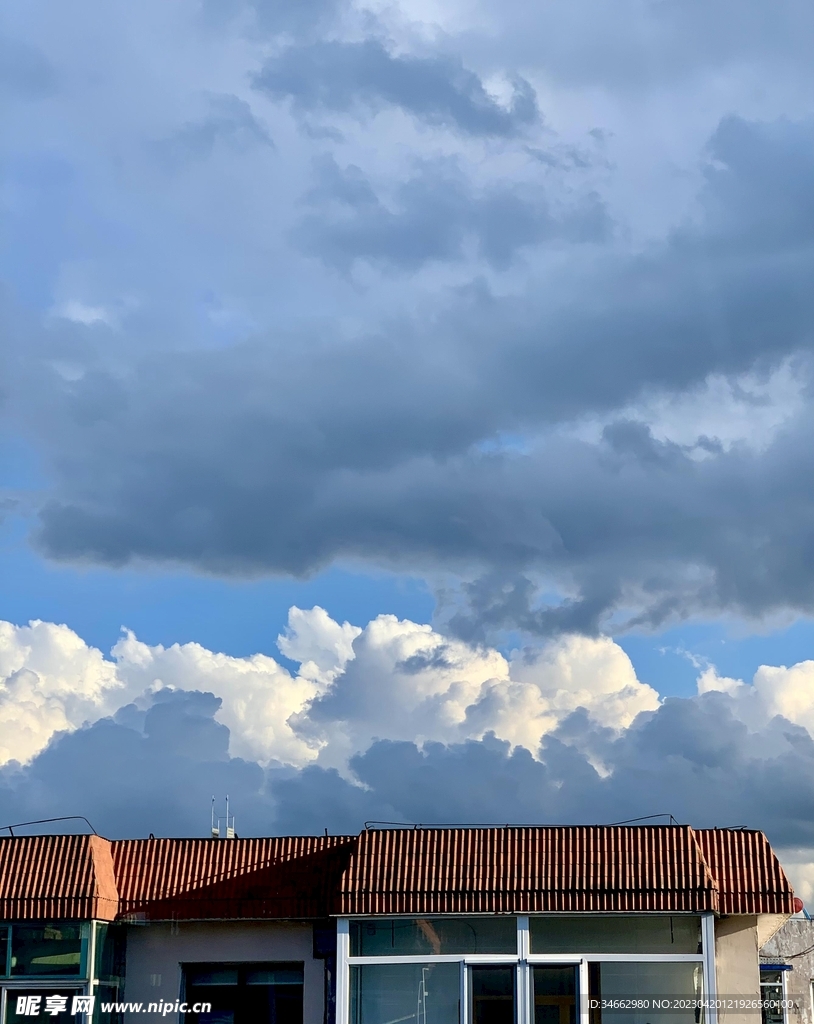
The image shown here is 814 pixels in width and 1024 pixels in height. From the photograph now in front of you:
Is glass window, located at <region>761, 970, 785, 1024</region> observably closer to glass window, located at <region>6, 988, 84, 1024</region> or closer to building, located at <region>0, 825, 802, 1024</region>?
building, located at <region>0, 825, 802, 1024</region>

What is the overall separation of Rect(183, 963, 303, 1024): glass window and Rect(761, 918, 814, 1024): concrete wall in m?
23.9

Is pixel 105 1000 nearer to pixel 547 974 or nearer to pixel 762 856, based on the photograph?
pixel 547 974

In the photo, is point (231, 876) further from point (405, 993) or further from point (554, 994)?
point (554, 994)

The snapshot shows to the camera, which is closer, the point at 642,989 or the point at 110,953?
the point at 642,989

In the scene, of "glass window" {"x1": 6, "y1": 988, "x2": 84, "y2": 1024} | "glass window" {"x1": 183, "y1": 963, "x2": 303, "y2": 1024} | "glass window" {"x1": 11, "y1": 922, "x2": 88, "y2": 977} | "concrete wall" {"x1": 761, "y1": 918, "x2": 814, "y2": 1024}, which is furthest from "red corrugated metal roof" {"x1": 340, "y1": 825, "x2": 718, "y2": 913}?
"concrete wall" {"x1": 761, "y1": 918, "x2": 814, "y2": 1024}

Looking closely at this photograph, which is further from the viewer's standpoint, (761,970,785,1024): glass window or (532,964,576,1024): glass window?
(761,970,785,1024): glass window

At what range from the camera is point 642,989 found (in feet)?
108

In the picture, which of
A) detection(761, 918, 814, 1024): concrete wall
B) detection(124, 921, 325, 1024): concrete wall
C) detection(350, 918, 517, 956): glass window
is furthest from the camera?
detection(761, 918, 814, 1024): concrete wall

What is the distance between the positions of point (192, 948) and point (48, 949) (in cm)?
361

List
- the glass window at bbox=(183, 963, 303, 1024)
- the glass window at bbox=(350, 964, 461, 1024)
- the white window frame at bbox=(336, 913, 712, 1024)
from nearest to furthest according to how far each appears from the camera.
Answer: the white window frame at bbox=(336, 913, 712, 1024), the glass window at bbox=(350, 964, 461, 1024), the glass window at bbox=(183, 963, 303, 1024)

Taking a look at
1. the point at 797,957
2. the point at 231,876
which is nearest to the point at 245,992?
the point at 231,876

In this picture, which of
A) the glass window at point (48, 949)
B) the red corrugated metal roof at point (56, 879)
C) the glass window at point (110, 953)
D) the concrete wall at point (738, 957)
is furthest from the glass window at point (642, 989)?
the glass window at point (48, 949)

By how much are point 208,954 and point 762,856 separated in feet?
46.1

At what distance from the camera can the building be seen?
3288 centimetres
